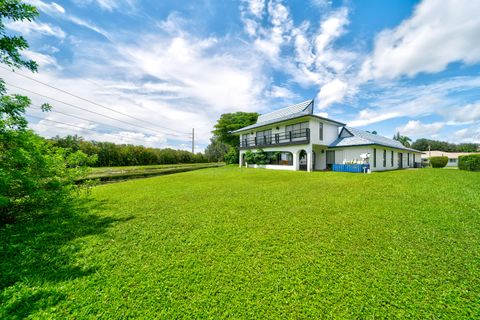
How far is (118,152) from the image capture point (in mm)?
31078

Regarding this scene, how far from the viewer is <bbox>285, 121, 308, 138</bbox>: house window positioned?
1733cm

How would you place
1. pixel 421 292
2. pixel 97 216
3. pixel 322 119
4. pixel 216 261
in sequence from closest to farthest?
1. pixel 421 292
2. pixel 216 261
3. pixel 97 216
4. pixel 322 119

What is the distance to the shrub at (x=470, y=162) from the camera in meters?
14.6

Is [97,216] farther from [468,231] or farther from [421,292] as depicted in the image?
[468,231]

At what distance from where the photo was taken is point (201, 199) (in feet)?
23.3

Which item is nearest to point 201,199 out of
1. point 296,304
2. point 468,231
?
point 296,304

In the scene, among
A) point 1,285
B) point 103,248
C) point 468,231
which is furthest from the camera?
point 468,231

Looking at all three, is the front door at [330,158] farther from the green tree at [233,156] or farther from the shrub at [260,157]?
the green tree at [233,156]

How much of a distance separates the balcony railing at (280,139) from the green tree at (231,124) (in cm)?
945

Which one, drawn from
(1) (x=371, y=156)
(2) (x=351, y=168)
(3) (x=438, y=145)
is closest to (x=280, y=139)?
(2) (x=351, y=168)

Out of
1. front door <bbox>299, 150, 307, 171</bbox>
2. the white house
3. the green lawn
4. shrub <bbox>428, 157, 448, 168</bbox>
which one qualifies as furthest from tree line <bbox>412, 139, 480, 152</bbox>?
the green lawn

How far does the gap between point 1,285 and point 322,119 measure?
64.4 ft

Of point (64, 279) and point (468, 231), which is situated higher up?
point (468, 231)

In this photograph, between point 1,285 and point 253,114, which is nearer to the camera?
point 1,285
